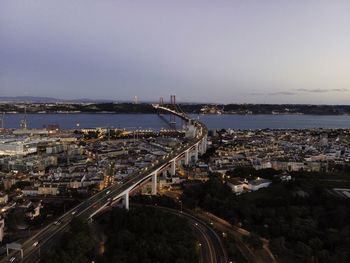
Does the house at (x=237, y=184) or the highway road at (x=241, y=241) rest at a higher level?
the house at (x=237, y=184)

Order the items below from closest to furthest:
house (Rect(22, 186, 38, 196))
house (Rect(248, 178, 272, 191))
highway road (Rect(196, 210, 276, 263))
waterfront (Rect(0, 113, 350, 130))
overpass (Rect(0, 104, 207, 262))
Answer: overpass (Rect(0, 104, 207, 262)), highway road (Rect(196, 210, 276, 263)), house (Rect(22, 186, 38, 196)), house (Rect(248, 178, 272, 191)), waterfront (Rect(0, 113, 350, 130))

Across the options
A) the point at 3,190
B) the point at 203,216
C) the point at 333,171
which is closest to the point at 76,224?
the point at 203,216

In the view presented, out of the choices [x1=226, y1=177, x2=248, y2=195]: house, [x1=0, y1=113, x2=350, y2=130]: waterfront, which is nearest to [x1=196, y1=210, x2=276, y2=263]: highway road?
[x1=226, y1=177, x2=248, y2=195]: house

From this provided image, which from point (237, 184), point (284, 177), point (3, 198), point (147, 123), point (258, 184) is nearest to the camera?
point (3, 198)

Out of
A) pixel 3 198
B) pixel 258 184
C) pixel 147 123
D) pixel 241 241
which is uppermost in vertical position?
pixel 258 184

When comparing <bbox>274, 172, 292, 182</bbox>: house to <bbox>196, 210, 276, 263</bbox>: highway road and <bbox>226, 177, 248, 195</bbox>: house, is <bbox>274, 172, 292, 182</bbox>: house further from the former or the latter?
<bbox>196, 210, 276, 263</bbox>: highway road

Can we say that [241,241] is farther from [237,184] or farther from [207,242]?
[237,184]

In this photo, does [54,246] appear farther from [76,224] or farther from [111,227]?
[111,227]

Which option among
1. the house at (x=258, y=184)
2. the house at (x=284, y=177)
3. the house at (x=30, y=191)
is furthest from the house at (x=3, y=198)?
the house at (x=284, y=177)

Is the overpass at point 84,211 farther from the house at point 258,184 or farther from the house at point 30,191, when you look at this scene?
the house at point 258,184

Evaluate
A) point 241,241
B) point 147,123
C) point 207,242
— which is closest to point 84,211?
point 207,242

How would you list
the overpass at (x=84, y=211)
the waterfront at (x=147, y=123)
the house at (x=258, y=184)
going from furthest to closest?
the waterfront at (x=147, y=123)
the house at (x=258, y=184)
the overpass at (x=84, y=211)
